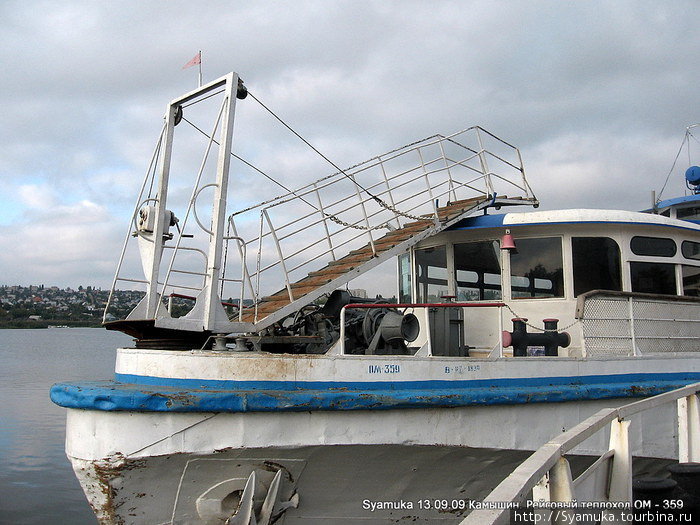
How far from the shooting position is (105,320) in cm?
612

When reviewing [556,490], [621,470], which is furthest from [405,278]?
[556,490]

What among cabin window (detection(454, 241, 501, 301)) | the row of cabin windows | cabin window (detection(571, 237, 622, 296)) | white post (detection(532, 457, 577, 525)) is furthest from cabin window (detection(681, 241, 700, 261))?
white post (detection(532, 457, 577, 525))

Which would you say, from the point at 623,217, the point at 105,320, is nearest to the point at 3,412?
the point at 105,320

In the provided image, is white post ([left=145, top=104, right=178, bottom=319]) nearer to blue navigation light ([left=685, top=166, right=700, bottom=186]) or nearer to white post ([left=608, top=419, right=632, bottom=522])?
white post ([left=608, top=419, right=632, bottom=522])

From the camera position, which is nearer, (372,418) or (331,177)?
(372,418)

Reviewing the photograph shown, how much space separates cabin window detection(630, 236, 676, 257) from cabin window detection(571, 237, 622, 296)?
0.91 ft

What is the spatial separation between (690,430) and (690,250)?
394 cm

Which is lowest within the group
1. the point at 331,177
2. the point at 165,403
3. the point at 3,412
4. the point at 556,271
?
the point at 3,412

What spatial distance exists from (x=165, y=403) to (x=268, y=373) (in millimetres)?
815

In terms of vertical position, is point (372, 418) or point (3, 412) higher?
point (372, 418)

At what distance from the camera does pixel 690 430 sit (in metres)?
4.39

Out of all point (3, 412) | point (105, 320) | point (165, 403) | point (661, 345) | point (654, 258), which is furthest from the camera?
point (3, 412)

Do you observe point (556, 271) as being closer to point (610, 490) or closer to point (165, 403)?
point (610, 490)

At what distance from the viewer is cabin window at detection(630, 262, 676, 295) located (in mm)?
7137
